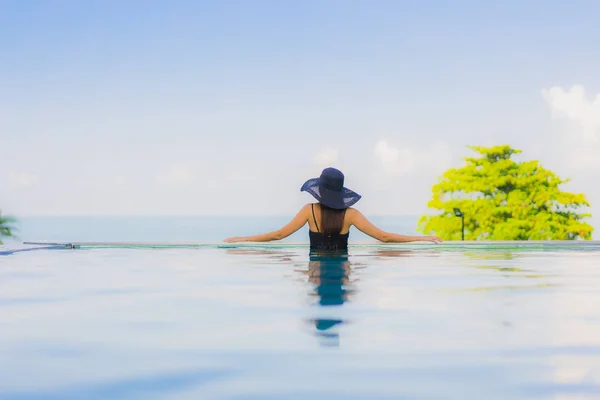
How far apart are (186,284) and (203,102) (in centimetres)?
7093

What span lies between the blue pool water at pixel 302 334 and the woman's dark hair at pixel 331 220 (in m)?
0.36

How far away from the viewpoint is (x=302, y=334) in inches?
186

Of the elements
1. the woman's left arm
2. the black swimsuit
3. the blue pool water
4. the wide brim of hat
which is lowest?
the blue pool water

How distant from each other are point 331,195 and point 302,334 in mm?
4466

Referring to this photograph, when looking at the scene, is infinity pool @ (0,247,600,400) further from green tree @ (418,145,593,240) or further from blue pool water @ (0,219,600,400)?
green tree @ (418,145,593,240)

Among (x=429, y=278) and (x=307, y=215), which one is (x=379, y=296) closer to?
(x=429, y=278)

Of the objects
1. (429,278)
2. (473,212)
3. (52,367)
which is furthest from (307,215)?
(473,212)

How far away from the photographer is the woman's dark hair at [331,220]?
9197mm

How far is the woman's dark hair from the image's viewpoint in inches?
362

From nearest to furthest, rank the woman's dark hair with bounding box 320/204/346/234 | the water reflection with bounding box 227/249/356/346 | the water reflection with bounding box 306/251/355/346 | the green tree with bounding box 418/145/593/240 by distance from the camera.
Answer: the water reflection with bounding box 306/251/355/346 < the water reflection with bounding box 227/249/356/346 < the woman's dark hair with bounding box 320/204/346/234 < the green tree with bounding box 418/145/593/240

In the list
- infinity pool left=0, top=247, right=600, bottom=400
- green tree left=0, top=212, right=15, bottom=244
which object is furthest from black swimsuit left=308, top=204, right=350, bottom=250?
green tree left=0, top=212, right=15, bottom=244

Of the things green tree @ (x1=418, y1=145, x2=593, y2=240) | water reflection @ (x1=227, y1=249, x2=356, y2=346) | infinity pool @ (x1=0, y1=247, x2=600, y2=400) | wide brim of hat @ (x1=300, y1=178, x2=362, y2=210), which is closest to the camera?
infinity pool @ (x1=0, y1=247, x2=600, y2=400)

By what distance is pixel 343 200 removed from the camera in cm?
912

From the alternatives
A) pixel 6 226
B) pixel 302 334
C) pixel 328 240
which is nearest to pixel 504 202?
pixel 6 226
